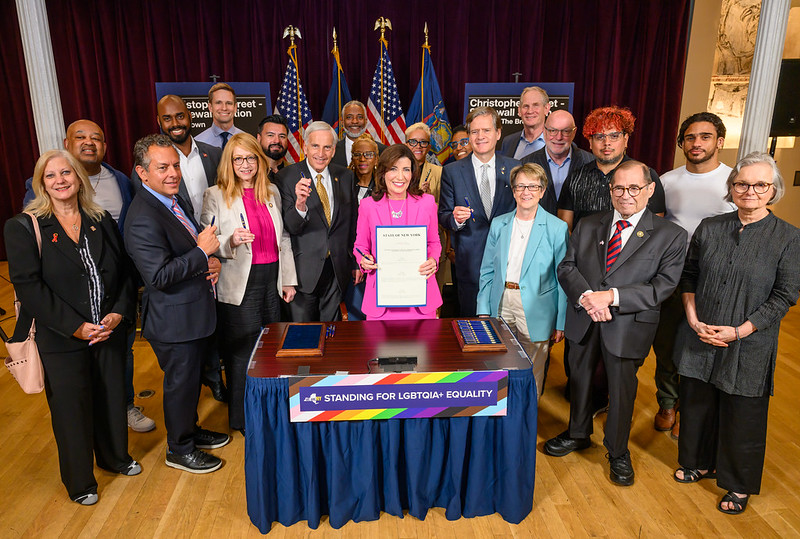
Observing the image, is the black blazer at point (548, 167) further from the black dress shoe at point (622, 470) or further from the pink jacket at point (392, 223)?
the black dress shoe at point (622, 470)

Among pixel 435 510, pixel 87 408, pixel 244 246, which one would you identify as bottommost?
pixel 435 510

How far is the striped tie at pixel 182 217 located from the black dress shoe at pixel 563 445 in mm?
2282

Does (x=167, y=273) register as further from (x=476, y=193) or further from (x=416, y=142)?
(x=416, y=142)

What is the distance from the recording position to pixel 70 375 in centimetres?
250

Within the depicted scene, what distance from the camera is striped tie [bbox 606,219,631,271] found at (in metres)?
2.59

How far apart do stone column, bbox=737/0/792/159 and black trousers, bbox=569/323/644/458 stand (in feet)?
8.48

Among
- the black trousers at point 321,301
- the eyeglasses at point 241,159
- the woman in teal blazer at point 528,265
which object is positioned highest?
the eyeglasses at point 241,159

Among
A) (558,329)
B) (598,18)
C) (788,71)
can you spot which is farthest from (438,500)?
(598,18)

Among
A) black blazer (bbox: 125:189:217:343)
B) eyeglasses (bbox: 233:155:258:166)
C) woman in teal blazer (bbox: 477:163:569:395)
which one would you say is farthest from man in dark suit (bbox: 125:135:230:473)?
woman in teal blazer (bbox: 477:163:569:395)

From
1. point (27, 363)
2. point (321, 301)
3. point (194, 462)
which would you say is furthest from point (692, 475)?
point (27, 363)

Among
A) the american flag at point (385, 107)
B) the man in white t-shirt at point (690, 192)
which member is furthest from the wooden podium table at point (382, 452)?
the american flag at point (385, 107)

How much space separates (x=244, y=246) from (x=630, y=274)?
6.61ft

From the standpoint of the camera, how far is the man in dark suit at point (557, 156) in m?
3.46

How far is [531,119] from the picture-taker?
4281 mm
